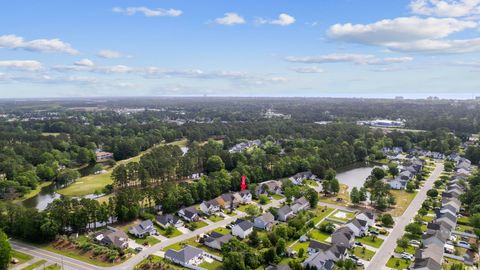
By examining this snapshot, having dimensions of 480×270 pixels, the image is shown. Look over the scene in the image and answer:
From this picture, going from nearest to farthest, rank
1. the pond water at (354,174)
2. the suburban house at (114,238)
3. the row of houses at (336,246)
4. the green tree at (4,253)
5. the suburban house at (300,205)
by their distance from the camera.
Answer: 1. the green tree at (4,253)
2. the row of houses at (336,246)
3. the suburban house at (114,238)
4. the suburban house at (300,205)
5. the pond water at (354,174)

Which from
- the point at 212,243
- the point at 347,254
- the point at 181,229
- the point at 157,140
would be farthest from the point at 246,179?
the point at 157,140

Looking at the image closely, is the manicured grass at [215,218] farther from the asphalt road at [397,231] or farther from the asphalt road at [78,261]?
the asphalt road at [397,231]

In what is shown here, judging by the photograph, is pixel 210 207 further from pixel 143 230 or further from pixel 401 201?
pixel 401 201

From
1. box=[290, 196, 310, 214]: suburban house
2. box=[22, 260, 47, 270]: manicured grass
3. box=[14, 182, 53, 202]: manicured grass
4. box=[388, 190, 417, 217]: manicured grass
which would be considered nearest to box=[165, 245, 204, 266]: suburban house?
box=[22, 260, 47, 270]: manicured grass

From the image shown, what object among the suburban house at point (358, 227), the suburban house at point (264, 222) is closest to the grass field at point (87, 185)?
the suburban house at point (264, 222)

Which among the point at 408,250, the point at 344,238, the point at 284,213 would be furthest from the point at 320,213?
the point at 408,250
